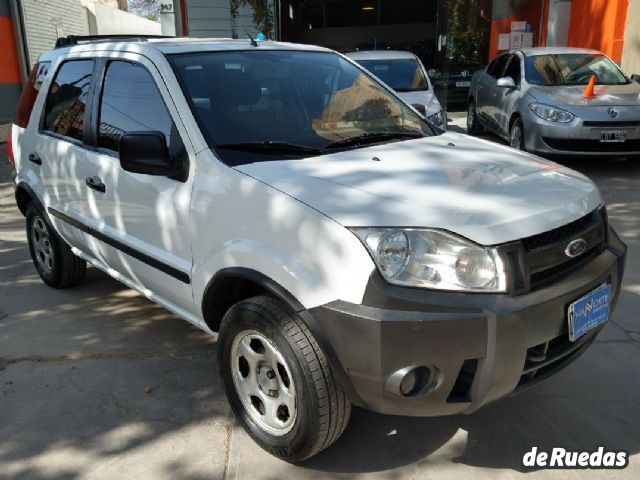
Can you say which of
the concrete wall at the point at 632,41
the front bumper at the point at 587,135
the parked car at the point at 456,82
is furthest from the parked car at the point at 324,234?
the parked car at the point at 456,82

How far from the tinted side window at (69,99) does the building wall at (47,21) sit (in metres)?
11.0

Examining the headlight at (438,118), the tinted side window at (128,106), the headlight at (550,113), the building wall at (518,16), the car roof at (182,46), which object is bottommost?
the headlight at (438,118)

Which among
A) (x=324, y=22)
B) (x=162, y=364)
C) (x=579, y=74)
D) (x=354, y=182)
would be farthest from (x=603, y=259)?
(x=324, y=22)

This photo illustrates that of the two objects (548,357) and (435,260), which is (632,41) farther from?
(435,260)

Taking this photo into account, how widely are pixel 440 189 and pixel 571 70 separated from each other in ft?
23.1

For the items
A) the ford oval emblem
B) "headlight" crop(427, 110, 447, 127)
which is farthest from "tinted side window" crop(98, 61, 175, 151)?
"headlight" crop(427, 110, 447, 127)

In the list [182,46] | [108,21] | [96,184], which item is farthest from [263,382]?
[108,21]

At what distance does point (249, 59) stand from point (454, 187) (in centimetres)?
152

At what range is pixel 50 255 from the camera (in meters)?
4.64

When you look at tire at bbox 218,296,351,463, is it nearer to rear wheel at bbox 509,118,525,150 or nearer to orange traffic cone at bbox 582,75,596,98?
rear wheel at bbox 509,118,525,150

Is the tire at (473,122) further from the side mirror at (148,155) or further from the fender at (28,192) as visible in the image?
the side mirror at (148,155)

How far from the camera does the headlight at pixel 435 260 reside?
2123 millimetres

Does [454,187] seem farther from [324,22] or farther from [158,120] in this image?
[324,22]

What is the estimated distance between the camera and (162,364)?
3506 mm
